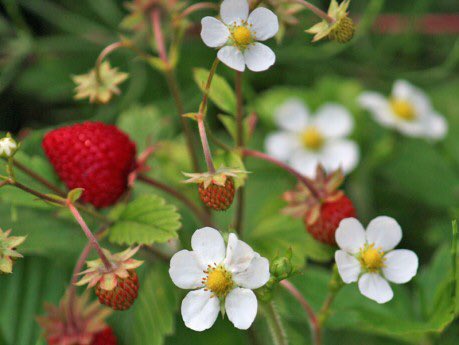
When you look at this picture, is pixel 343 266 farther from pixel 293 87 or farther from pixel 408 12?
pixel 408 12

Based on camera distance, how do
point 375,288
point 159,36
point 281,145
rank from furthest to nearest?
1. point 281,145
2. point 159,36
3. point 375,288

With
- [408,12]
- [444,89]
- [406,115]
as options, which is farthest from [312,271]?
[408,12]

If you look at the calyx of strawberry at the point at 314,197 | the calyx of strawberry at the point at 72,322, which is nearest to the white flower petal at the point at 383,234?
the calyx of strawberry at the point at 314,197

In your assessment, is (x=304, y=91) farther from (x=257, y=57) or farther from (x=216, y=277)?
(x=216, y=277)

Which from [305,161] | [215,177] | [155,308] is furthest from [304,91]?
[215,177]

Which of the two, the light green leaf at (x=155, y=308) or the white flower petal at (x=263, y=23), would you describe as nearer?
the white flower petal at (x=263, y=23)

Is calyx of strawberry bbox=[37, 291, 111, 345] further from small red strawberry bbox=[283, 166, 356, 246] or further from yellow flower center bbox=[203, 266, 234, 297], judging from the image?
small red strawberry bbox=[283, 166, 356, 246]

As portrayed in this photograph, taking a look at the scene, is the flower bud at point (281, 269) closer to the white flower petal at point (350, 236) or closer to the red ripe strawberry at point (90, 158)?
the white flower petal at point (350, 236)

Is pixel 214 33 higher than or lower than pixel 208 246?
higher
